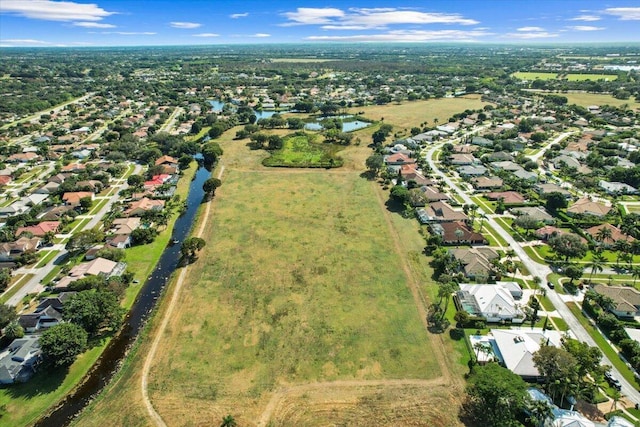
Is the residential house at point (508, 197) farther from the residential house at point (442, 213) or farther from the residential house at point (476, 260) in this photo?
the residential house at point (476, 260)

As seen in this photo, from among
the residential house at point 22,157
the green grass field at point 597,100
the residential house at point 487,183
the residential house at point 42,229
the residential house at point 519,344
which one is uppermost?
the green grass field at point 597,100

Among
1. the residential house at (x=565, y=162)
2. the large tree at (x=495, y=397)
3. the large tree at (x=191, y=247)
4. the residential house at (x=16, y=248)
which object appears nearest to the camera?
the large tree at (x=495, y=397)

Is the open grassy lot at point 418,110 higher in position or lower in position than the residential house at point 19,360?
higher

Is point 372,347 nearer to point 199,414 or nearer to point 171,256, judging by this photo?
point 199,414

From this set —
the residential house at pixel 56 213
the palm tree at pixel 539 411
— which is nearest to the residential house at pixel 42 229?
the residential house at pixel 56 213

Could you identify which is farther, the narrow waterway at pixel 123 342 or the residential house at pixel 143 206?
the residential house at pixel 143 206

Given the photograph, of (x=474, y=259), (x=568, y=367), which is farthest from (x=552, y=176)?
(x=568, y=367)

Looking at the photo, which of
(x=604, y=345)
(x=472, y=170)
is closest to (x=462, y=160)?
(x=472, y=170)

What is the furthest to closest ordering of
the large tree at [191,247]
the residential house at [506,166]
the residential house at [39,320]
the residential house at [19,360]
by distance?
1. the residential house at [506,166]
2. the large tree at [191,247]
3. the residential house at [39,320]
4. the residential house at [19,360]

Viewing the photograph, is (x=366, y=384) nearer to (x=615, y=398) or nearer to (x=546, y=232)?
(x=615, y=398)
